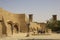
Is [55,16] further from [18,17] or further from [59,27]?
[18,17]

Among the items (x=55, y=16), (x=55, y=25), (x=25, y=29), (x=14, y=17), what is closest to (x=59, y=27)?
(x=55, y=25)

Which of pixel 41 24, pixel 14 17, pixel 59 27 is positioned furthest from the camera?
pixel 41 24

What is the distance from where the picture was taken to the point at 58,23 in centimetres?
4478

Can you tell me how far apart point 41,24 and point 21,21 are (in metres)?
10.0

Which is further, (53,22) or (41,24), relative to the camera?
(41,24)

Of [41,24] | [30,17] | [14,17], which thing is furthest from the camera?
[41,24]

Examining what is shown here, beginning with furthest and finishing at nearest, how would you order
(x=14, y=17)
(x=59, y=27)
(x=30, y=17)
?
1. (x=30, y=17)
2. (x=14, y=17)
3. (x=59, y=27)

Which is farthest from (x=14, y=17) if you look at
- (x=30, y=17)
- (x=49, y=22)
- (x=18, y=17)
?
(x=49, y=22)

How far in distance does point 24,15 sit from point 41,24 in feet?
31.9

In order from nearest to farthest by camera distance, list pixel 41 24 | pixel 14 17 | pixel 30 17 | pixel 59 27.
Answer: pixel 59 27 → pixel 14 17 → pixel 30 17 → pixel 41 24

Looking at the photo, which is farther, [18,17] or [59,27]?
[18,17]

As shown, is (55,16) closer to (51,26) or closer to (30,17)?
(51,26)

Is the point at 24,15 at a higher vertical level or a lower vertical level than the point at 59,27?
higher

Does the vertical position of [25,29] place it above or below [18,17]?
below
